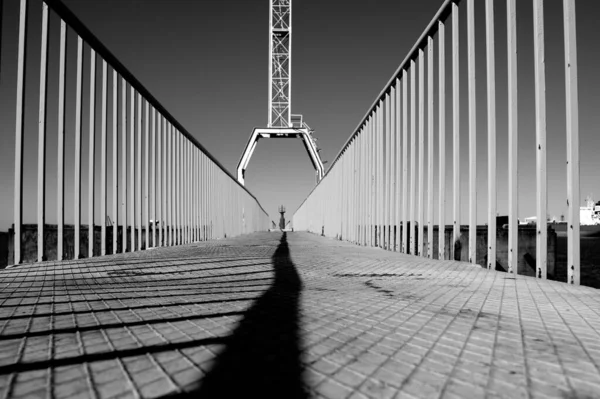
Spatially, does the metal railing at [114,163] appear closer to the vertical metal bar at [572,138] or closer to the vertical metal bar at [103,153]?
the vertical metal bar at [103,153]

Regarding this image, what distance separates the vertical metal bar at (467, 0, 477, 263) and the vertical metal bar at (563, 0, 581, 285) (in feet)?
3.38

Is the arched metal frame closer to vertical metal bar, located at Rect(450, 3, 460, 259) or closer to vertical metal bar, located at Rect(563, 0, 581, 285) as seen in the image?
vertical metal bar, located at Rect(450, 3, 460, 259)

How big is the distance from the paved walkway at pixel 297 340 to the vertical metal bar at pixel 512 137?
0.58 m

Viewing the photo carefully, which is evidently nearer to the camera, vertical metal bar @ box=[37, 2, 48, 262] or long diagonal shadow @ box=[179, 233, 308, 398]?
long diagonal shadow @ box=[179, 233, 308, 398]

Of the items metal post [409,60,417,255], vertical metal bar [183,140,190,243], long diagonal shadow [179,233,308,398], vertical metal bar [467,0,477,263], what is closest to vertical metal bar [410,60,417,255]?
metal post [409,60,417,255]

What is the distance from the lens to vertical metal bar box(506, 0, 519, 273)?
294 cm

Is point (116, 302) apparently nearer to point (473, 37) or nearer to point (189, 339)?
point (189, 339)

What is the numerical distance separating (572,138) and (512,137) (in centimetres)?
62

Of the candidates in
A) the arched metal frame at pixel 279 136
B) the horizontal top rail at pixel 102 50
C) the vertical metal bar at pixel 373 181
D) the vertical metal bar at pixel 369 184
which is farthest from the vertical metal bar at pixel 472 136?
the arched metal frame at pixel 279 136

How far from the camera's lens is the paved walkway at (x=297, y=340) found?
2.97ft

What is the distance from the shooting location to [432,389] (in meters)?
0.90

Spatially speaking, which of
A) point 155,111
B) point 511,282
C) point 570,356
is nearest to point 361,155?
point 155,111

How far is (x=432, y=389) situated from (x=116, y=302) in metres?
1.46

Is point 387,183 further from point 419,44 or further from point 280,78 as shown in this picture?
point 280,78
